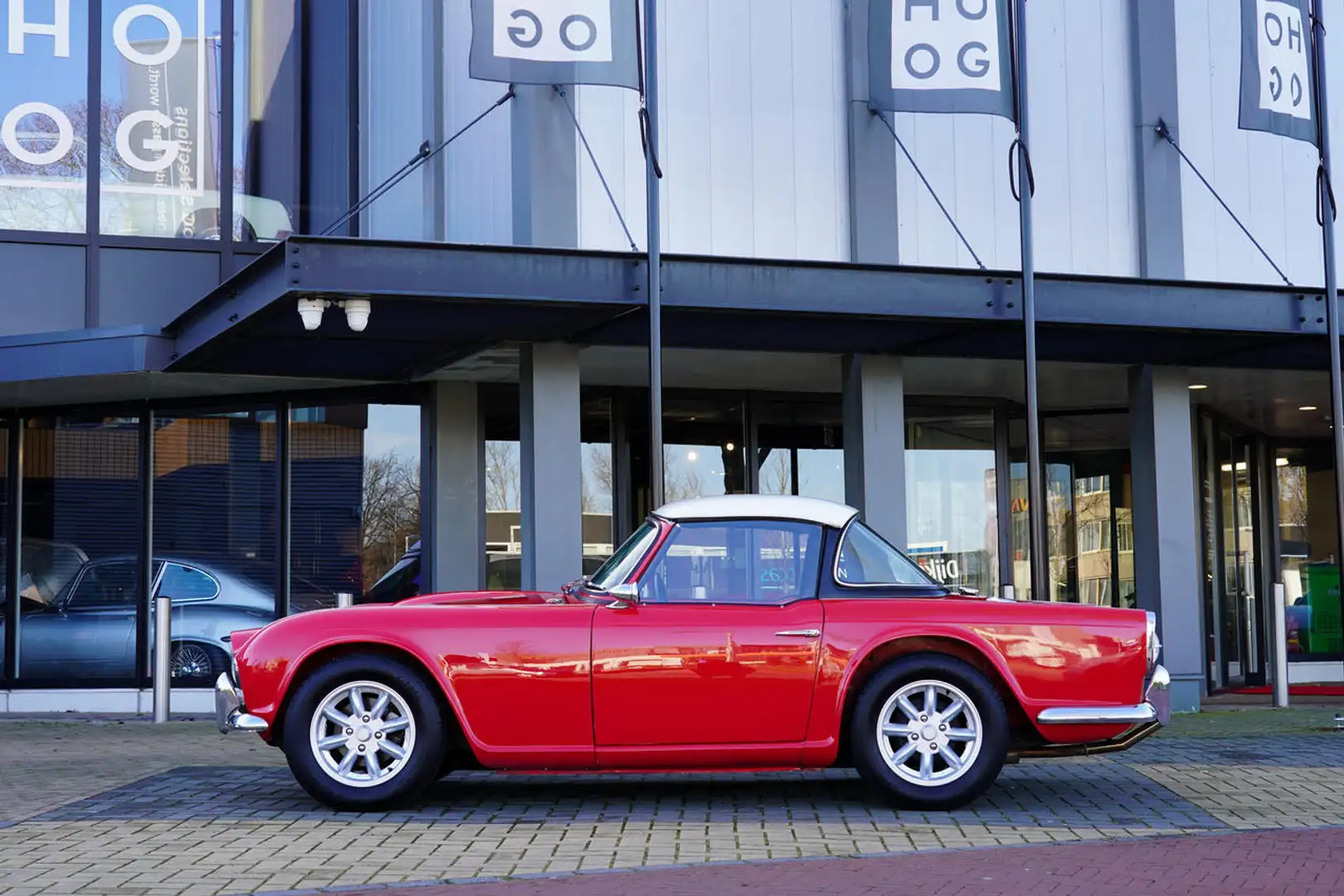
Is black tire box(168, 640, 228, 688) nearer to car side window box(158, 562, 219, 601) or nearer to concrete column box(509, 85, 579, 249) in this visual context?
car side window box(158, 562, 219, 601)

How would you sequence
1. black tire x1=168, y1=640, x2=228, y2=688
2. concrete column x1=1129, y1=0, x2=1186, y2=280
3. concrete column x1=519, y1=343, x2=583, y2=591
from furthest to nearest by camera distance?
black tire x1=168, y1=640, x2=228, y2=688 < concrete column x1=1129, y1=0, x2=1186, y2=280 < concrete column x1=519, y1=343, x2=583, y2=591

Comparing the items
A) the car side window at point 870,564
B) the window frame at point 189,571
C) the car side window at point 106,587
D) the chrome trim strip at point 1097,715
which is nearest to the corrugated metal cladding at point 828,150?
the window frame at point 189,571

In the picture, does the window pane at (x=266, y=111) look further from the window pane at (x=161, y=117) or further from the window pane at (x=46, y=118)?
the window pane at (x=46, y=118)

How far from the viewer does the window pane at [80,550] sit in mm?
14594

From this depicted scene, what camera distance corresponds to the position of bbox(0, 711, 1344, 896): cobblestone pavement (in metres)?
6.02

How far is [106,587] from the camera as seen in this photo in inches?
578

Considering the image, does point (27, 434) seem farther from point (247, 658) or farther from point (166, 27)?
point (247, 658)

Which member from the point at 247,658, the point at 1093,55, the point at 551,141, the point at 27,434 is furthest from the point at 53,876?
the point at 1093,55

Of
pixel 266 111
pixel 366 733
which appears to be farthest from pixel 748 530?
pixel 266 111

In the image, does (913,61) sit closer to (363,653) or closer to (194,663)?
(363,653)

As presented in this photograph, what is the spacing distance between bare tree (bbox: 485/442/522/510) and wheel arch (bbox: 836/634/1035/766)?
7336 mm

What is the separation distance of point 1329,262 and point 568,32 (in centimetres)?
618

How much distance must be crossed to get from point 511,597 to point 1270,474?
47.6 feet

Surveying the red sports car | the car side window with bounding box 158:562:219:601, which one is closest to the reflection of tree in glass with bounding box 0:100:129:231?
the car side window with bounding box 158:562:219:601
